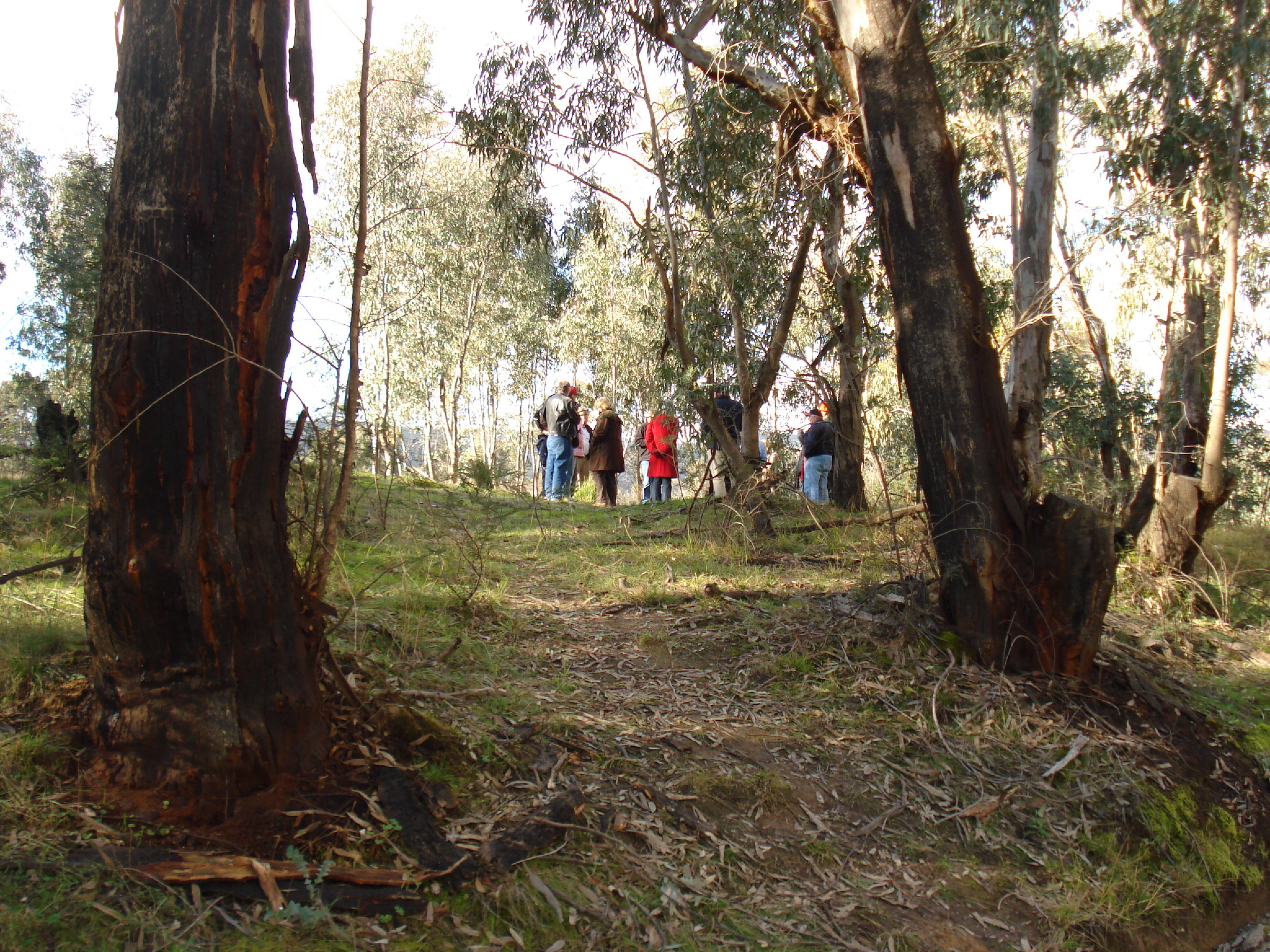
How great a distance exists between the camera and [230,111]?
2.35 m

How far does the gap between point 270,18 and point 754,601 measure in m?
3.91

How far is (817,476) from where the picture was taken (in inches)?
460

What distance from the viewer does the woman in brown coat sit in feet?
40.2

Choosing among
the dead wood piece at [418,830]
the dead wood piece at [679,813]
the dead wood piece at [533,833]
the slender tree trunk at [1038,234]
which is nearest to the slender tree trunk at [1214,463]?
the slender tree trunk at [1038,234]

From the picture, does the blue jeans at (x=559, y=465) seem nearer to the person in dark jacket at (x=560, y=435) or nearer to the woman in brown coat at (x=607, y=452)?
the person in dark jacket at (x=560, y=435)

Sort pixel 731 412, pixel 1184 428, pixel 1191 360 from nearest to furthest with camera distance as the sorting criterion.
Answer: pixel 1184 428, pixel 1191 360, pixel 731 412

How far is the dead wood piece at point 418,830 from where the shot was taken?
232cm

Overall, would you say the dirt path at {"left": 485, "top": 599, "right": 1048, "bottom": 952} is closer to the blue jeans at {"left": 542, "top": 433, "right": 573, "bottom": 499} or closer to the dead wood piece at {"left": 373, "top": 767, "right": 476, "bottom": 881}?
the dead wood piece at {"left": 373, "top": 767, "right": 476, "bottom": 881}

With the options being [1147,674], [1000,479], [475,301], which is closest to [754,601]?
[1000,479]

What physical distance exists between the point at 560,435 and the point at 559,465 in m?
0.55

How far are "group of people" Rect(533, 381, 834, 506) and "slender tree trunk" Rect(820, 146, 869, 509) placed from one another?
688 millimetres

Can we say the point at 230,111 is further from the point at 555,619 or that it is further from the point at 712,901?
the point at 555,619

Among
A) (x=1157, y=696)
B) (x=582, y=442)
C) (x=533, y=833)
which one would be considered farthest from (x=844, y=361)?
(x=533, y=833)

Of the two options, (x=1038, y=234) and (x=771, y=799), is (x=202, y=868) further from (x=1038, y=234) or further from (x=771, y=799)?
(x=1038, y=234)
